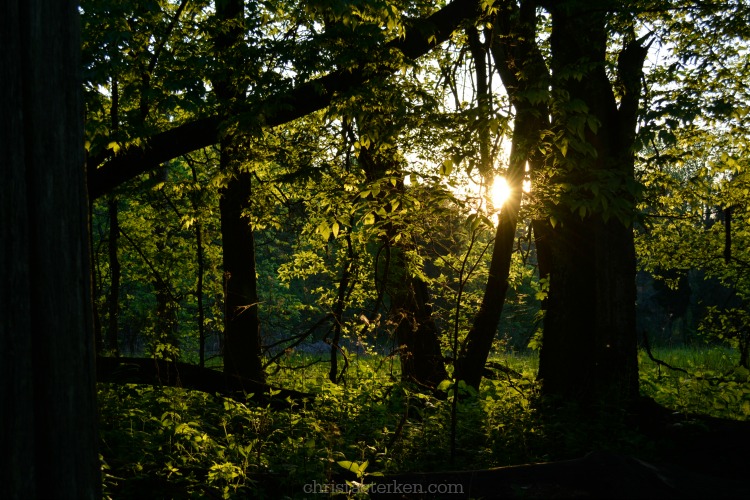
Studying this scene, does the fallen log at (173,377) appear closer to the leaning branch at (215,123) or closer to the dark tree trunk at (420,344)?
the leaning branch at (215,123)

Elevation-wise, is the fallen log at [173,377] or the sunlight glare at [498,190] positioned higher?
the sunlight glare at [498,190]

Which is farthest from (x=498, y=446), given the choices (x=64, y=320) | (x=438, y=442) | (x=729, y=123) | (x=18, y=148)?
(x=729, y=123)

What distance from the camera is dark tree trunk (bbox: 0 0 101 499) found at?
2057 mm

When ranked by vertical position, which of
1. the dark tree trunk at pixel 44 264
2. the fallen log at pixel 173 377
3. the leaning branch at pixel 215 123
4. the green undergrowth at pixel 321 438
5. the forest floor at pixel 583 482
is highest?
the leaning branch at pixel 215 123

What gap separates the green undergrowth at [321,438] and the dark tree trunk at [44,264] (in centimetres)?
217

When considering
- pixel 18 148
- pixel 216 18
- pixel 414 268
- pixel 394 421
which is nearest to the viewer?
pixel 18 148

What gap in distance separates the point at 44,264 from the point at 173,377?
6612 millimetres

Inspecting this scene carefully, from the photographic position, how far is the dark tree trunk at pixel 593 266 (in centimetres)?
766

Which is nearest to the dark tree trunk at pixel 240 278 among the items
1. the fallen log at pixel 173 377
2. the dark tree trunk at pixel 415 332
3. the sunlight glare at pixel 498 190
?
the fallen log at pixel 173 377

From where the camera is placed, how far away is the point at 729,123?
1030 cm

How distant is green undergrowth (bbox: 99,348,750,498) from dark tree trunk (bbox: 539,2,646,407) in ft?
1.98

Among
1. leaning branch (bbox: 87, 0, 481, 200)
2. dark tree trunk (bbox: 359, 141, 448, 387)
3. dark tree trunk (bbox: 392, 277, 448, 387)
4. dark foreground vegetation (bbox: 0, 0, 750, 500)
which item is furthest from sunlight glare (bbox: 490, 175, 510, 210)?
dark tree trunk (bbox: 392, 277, 448, 387)

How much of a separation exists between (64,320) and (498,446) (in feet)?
16.2

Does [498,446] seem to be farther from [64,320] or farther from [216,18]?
[216,18]
